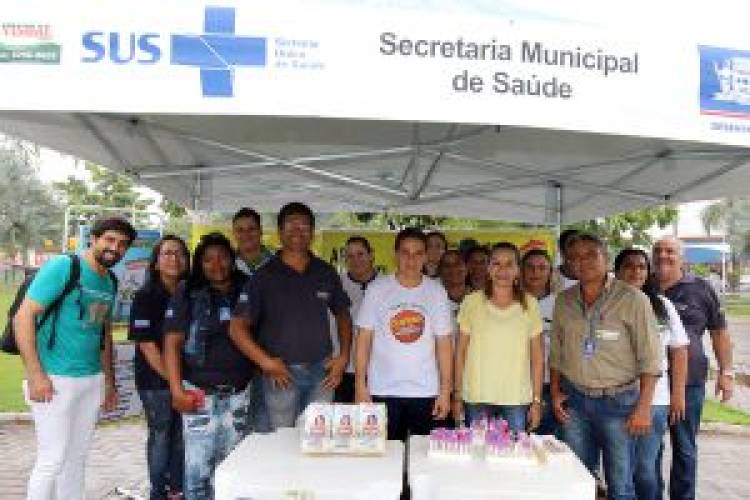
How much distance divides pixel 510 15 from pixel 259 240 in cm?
257

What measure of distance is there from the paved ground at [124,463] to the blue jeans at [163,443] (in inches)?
35.9

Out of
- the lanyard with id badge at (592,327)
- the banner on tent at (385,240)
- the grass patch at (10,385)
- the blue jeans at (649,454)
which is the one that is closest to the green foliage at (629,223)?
the banner on tent at (385,240)

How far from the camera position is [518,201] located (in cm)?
682

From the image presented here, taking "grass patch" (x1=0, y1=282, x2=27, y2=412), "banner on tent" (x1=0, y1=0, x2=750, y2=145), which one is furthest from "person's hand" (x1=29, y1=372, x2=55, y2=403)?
"grass patch" (x1=0, y1=282, x2=27, y2=412)

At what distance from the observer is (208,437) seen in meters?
3.64

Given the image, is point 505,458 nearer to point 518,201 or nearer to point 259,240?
point 259,240

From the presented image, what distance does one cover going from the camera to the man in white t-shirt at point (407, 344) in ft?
11.5

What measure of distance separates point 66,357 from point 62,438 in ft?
1.21

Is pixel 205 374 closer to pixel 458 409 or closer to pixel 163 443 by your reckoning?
pixel 163 443

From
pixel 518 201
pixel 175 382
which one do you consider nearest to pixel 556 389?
pixel 175 382

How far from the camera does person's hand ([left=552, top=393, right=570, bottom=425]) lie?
375 cm

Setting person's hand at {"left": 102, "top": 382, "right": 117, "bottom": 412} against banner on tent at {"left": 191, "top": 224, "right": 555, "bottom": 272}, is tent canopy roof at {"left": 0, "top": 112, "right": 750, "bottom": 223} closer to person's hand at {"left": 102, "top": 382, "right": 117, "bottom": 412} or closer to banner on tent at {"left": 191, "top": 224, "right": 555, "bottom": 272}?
banner on tent at {"left": 191, "top": 224, "right": 555, "bottom": 272}

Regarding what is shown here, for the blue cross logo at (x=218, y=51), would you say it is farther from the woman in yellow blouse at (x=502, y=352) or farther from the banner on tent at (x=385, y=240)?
the banner on tent at (x=385, y=240)

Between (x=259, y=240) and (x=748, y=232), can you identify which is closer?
(x=259, y=240)
